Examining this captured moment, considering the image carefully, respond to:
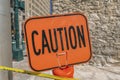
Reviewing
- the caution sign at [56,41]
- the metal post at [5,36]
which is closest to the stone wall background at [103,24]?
the caution sign at [56,41]

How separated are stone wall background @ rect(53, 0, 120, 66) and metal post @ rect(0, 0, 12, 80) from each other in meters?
8.93

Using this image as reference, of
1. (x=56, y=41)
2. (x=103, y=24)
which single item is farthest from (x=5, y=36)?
(x=103, y=24)

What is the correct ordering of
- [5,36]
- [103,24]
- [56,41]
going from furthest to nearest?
[103,24], [56,41], [5,36]

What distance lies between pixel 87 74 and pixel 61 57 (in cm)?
667

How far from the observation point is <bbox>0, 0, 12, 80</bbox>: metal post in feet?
10.8

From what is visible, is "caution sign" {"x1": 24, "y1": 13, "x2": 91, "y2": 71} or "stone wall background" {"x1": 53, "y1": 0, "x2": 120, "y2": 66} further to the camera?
"stone wall background" {"x1": 53, "y1": 0, "x2": 120, "y2": 66}

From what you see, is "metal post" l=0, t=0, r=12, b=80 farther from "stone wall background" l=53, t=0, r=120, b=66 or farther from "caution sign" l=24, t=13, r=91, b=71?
"stone wall background" l=53, t=0, r=120, b=66

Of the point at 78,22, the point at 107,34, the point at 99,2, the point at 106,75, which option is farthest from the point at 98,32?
the point at 78,22

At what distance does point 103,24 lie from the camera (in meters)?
12.4

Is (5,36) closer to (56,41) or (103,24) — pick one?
(56,41)

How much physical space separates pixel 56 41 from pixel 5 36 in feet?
1.82

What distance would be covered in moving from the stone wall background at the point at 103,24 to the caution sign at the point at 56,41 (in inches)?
340

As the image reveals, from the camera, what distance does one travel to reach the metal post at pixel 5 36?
10.8ft

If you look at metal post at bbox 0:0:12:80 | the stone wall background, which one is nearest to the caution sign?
metal post at bbox 0:0:12:80
